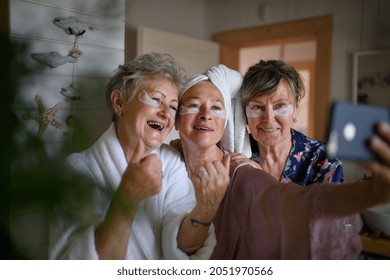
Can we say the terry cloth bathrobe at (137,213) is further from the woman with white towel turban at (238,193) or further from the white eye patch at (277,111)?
the white eye patch at (277,111)

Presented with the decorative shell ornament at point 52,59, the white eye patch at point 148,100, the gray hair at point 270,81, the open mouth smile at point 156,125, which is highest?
the decorative shell ornament at point 52,59

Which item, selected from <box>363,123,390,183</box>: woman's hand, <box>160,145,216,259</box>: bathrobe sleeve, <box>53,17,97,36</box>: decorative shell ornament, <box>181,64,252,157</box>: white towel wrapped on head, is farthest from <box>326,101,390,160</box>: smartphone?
<box>53,17,97,36</box>: decorative shell ornament

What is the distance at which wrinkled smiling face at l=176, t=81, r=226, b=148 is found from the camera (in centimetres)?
68

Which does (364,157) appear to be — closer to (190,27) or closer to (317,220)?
(317,220)

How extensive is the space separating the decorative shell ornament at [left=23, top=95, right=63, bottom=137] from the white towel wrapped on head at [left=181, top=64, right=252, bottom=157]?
26 cm

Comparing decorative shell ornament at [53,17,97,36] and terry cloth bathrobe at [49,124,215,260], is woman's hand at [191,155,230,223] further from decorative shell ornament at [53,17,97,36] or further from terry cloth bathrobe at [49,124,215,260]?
decorative shell ornament at [53,17,97,36]

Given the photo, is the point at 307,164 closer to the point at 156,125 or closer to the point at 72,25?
the point at 156,125

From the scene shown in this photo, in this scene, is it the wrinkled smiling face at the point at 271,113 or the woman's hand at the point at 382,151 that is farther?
the wrinkled smiling face at the point at 271,113

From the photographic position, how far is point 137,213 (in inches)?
26.0

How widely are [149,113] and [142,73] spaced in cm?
7

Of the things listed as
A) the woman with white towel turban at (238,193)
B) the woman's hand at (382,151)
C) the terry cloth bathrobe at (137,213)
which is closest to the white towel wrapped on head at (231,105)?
the woman with white towel turban at (238,193)

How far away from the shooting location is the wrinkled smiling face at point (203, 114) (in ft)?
2.22

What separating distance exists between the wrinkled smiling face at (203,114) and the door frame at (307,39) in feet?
0.24
